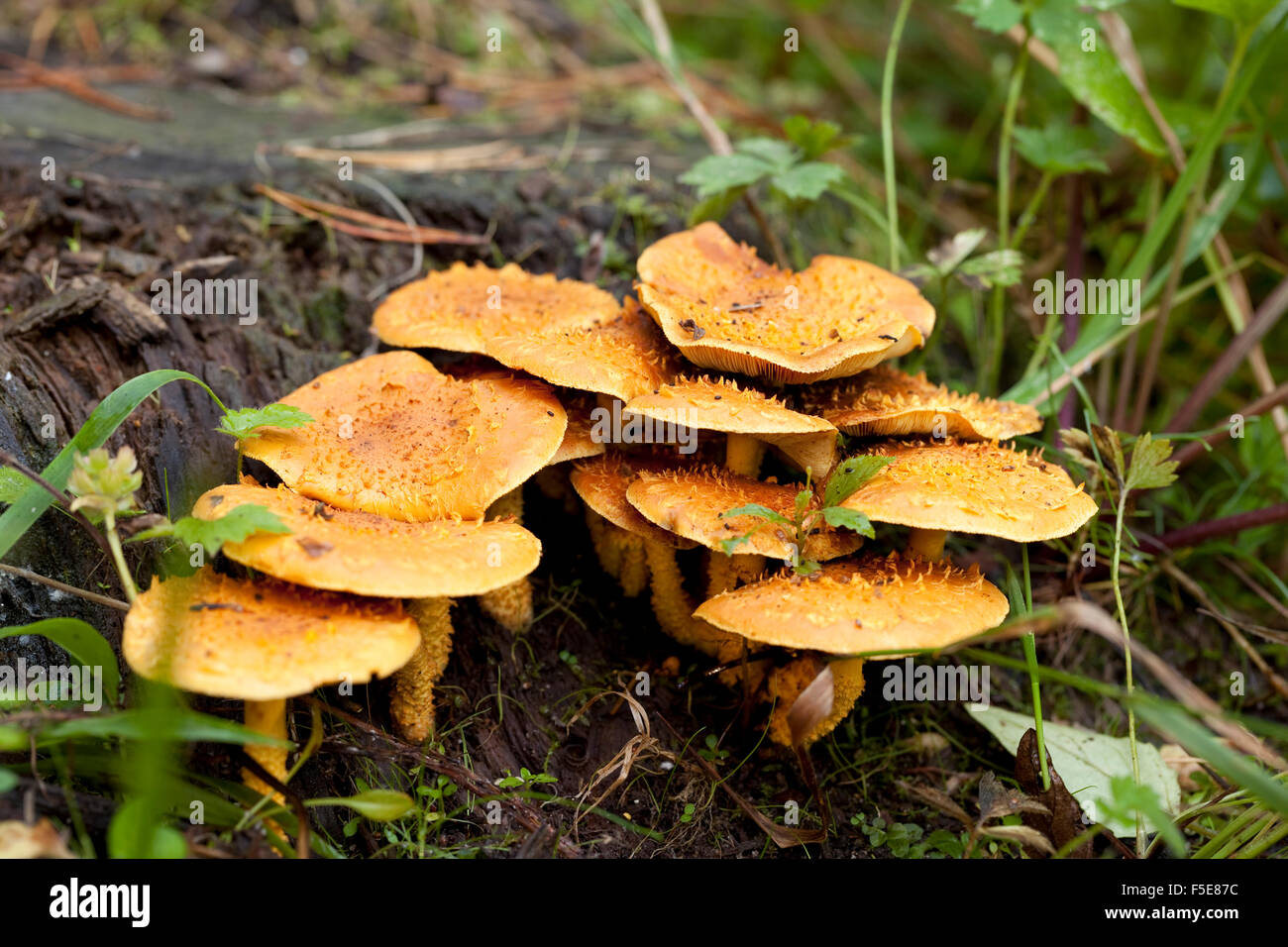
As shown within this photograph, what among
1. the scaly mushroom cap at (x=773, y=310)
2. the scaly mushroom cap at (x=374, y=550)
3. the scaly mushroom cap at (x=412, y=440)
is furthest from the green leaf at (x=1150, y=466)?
the scaly mushroom cap at (x=374, y=550)

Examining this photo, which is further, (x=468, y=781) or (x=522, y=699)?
(x=522, y=699)

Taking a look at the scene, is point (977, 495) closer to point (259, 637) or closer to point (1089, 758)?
point (1089, 758)

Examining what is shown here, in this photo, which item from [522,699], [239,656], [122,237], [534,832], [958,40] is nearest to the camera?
[239,656]

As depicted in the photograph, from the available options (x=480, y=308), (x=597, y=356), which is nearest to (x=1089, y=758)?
(x=597, y=356)

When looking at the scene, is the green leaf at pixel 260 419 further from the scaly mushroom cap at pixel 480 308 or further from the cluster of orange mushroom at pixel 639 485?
the scaly mushroom cap at pixel 480 308

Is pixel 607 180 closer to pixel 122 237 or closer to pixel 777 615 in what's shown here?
pixel 122 237
